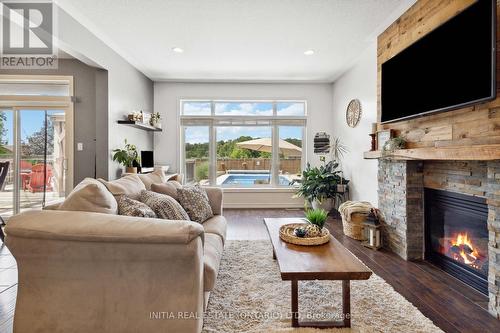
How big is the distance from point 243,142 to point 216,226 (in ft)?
11.7

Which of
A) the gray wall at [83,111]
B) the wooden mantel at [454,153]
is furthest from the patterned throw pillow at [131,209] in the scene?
the gray wall at [83,111]

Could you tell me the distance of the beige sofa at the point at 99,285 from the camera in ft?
4.67

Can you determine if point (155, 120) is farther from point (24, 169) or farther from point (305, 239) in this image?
point (305, 239)

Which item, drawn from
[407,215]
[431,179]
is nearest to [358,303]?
[407,215]

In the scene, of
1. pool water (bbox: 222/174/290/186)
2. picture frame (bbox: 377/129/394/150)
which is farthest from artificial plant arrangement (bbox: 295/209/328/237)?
pool water (bbox: 222/174/290/186)

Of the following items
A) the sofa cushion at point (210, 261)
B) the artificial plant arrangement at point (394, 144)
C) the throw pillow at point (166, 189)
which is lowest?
the sofa cushion at point (210, 261)

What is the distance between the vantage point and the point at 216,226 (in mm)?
2570

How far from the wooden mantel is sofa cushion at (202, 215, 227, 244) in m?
1.97

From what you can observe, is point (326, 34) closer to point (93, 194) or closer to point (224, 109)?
A: point (224, 109)

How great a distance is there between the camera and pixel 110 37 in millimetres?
3652

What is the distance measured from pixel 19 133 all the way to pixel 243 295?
4417 mm

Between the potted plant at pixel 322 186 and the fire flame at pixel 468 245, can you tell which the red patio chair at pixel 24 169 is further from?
the fire flame at pixel 468 245

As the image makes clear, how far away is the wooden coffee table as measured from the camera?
62.9 inches

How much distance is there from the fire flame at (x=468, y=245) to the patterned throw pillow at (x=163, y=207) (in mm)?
2484
